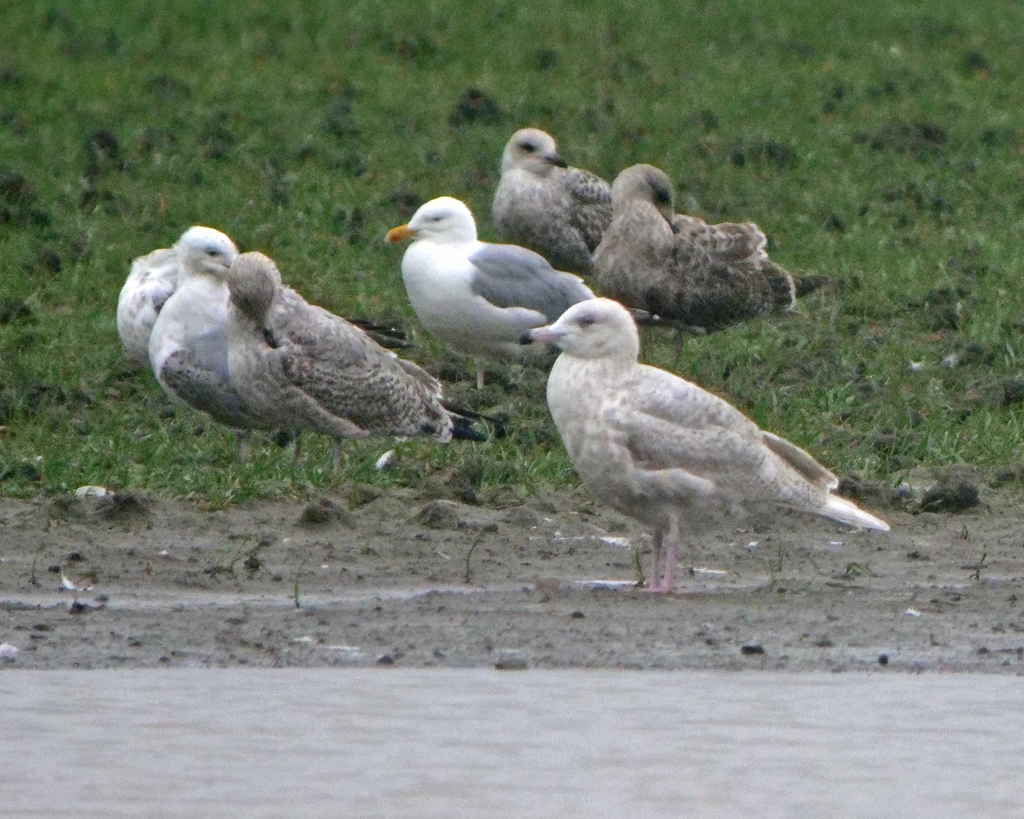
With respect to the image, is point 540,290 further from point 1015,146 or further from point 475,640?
point 1015,146

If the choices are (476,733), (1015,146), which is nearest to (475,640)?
(476,733)

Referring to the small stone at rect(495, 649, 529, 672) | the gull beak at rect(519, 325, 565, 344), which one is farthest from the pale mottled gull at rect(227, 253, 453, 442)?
the small stone at rect(495, 649, 529, 672)

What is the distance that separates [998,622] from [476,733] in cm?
193

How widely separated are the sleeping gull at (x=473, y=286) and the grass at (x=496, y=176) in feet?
0.88

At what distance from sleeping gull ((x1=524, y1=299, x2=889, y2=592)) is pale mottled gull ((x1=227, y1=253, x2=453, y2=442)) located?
74.0 inches

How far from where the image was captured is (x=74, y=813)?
4.96m

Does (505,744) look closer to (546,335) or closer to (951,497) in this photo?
(546,335)

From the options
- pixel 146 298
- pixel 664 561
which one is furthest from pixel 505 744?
pixel 146 298

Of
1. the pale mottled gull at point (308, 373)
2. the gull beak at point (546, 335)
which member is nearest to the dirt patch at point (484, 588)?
the gull beak at point (546, 335)

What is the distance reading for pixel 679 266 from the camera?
441 inches

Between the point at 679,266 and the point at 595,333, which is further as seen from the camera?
the point at 679,266

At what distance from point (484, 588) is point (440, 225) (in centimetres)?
428

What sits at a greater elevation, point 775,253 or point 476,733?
point 775,253

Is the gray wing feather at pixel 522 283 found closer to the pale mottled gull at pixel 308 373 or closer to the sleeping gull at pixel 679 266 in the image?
the sleeping gull at pixel 679 266
